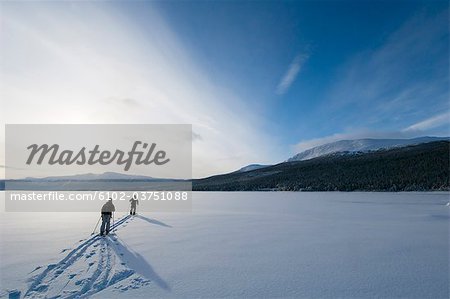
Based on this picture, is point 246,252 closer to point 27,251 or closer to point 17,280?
point 17,280

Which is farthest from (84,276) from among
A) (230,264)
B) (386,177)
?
(386,177)

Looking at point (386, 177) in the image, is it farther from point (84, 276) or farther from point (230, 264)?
point (84, 276)

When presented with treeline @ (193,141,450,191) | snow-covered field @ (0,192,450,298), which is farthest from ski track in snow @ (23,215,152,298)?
treeline @ (193,141,450,191)

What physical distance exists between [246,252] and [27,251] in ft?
24.0

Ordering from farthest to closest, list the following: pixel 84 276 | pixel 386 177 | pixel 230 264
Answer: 1. pixel 386 177
2. pixel 230 264
3. pixel 84 276

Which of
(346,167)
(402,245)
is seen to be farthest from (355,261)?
(346,167)

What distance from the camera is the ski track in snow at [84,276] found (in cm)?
549

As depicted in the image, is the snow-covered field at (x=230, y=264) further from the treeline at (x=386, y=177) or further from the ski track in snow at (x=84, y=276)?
the treeline at (x=386, y=177)

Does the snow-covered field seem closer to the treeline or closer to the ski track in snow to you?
the ski track in snow

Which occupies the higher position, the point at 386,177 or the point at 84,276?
the point at 84,276

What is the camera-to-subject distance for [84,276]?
629 cm

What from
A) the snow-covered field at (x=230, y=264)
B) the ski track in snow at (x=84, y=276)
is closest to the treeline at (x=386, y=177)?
the snow-covered field at (x=230, y=264)

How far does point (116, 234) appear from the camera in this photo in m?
11.8

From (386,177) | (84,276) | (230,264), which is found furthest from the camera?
(386,177)
